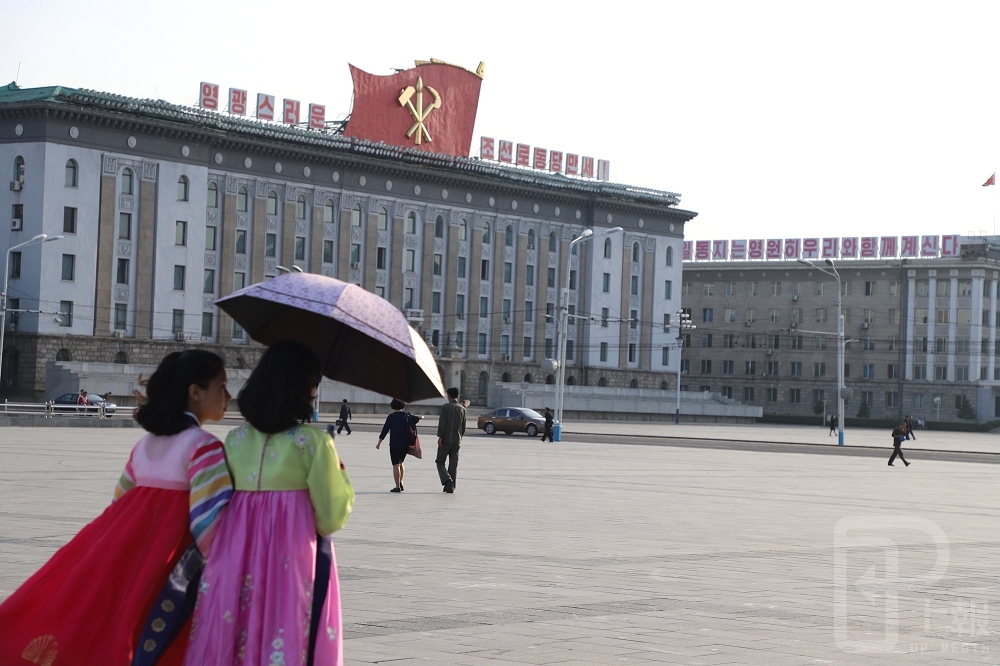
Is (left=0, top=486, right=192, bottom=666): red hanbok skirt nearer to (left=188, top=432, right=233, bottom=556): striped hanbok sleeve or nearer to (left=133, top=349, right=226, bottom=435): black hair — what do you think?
(left=188, top=432, right=233, bottom=556): striped hanbok sleeve

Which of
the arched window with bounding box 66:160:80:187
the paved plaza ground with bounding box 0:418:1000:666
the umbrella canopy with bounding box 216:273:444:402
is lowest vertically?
the paved plaza ground with bounding box 0:418:1000:666

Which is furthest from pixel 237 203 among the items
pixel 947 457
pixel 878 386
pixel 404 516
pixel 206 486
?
pixel 206 486

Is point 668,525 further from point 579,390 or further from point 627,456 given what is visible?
point 579,390

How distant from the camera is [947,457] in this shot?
4819cm

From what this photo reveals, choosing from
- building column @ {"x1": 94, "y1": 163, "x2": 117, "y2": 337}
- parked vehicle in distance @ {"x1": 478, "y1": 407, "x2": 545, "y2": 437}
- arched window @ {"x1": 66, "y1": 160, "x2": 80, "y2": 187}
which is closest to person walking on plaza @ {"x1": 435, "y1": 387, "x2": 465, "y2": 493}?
parked vehicle in distance @ {"x1": 478, "y1": 407, "x2": 545, "y2": 437}

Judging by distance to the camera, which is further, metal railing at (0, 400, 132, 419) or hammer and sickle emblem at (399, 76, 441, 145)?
hammer and sickle emblem at (399, 76, 441, 145)

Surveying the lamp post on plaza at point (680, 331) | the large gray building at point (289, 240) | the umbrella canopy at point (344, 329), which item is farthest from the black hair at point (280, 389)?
the lamp post on plaza at point (680, 331)

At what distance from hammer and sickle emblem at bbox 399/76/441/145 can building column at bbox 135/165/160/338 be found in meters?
15.9

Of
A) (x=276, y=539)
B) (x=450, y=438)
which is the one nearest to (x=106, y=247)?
(x=450, y=438)

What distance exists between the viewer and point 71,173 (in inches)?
2911

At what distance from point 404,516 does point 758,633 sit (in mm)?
8246

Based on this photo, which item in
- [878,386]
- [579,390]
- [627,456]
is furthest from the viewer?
[878,386]

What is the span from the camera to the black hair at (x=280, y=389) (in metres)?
5.10

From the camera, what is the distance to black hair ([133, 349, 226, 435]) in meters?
5.21
